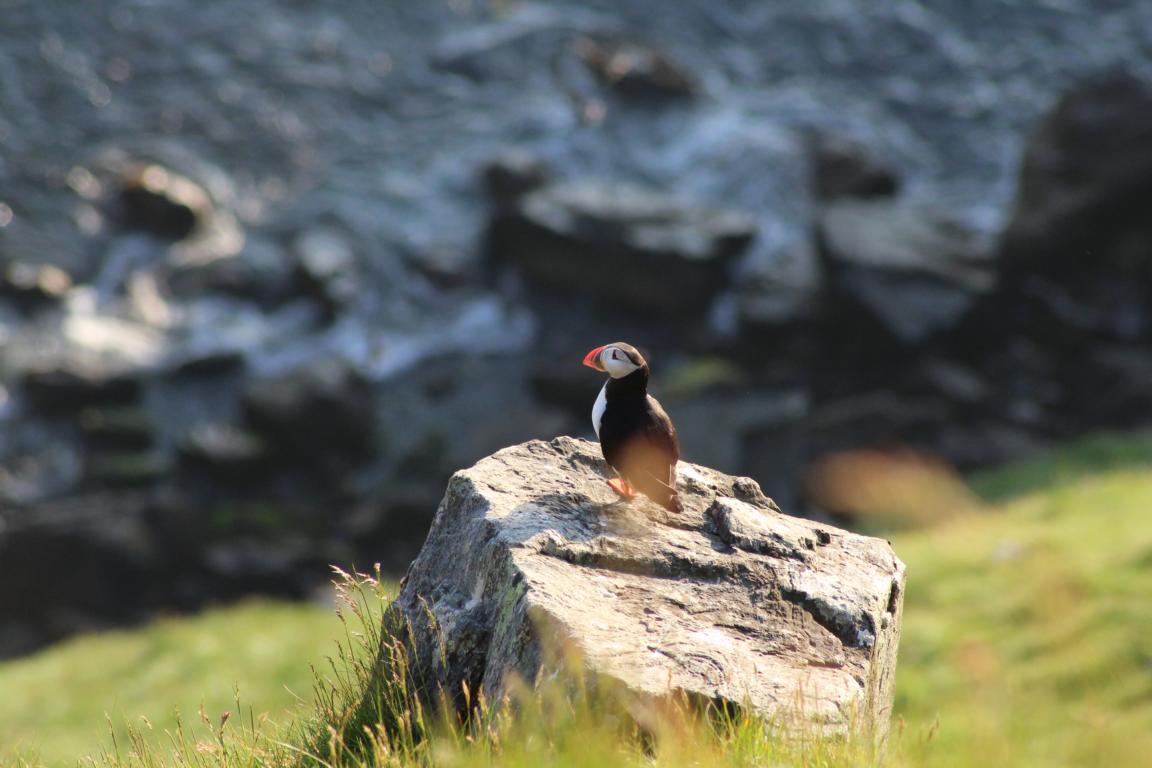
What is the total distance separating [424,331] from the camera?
28.4 metres

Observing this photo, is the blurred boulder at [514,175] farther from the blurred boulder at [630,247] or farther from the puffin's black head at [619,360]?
the puffin's black head at [619,360]

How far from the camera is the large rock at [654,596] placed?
5520mm

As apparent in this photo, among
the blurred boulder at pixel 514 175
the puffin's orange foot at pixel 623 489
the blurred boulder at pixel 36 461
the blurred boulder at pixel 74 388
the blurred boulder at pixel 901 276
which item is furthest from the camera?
the blurred boulder at pixel 514 175

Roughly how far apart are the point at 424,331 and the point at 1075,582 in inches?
689

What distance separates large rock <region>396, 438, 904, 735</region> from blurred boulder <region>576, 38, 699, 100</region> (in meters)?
30.5

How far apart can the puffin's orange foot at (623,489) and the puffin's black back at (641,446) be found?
0.37ft

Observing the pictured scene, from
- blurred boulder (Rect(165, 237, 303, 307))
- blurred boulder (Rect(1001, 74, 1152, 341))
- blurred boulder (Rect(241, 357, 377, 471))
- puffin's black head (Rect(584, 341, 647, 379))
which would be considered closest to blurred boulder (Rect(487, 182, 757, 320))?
blurred boulder (Rect(165, 237, 303, 307))

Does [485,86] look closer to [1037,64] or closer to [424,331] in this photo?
[424,331]

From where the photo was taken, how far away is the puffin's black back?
7152 millimetres

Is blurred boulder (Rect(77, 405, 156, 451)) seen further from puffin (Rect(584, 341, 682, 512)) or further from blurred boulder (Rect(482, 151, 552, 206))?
puffin (Rect(584, 341, 682, 512))

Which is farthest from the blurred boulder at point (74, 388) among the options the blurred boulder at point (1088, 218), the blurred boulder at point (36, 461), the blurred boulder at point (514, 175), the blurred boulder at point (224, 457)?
the blurred boulder at point (1088, 218)

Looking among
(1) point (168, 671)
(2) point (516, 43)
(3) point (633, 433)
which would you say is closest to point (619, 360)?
(3) point (633, 433)

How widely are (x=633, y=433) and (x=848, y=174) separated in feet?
86.4

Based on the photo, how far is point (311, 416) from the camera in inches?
973
